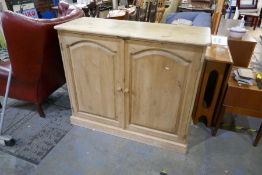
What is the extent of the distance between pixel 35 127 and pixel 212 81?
69.3 inches

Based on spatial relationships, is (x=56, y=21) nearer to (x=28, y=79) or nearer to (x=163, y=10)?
(x=28, y=79)

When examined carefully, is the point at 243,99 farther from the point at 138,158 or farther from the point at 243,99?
the point at 138,158

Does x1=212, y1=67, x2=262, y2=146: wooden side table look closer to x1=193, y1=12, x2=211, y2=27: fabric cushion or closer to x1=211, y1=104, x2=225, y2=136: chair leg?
x1=211, y1=104, x2=225, y2=136: chair leg

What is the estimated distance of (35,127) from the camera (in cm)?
188

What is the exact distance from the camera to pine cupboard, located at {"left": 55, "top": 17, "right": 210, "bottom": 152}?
124 cm

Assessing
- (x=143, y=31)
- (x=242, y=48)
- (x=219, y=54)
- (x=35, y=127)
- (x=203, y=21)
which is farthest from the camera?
(x=203, y=21)

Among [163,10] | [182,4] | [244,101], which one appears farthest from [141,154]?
[182,4]

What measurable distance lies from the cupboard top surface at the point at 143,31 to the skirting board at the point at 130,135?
88cm

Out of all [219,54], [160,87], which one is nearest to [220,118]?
[219,54]

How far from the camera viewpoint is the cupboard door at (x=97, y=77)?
4.57 ft

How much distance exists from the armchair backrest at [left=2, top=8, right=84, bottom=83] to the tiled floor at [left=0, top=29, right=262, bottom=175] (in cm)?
69

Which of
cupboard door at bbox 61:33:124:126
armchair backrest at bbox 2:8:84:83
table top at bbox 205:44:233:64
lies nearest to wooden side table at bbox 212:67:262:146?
table top at bbox 205:44:233:64

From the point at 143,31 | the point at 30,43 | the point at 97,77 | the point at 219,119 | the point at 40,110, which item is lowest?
the point at 40,110

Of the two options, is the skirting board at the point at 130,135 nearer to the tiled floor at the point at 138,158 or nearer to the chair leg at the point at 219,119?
the tiled floor at the point at 138,158
